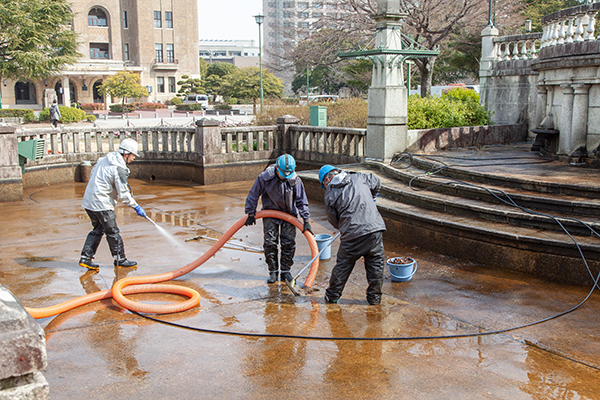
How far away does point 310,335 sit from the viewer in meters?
5.39

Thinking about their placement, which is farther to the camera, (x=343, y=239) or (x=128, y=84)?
(x=128, y=84)

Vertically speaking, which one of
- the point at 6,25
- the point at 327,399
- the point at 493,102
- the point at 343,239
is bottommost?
the point at 327,399

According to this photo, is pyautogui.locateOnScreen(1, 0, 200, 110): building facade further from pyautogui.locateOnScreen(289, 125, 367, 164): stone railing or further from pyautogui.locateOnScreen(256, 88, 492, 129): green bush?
pyautogui.locateOnScreen(256, 88, 492, 129): green bush

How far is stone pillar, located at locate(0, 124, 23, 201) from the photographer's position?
1268cm

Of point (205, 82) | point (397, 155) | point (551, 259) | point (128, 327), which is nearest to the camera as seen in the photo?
point (128, 327)

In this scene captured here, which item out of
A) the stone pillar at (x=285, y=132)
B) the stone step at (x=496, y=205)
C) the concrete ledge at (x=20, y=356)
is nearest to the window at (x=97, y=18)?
the stone pillar at (x=285, y=132)

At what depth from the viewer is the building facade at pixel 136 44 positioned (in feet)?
222

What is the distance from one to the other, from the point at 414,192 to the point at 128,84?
4712cm

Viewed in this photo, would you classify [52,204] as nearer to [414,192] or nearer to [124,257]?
[124,257]

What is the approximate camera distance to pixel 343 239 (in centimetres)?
605

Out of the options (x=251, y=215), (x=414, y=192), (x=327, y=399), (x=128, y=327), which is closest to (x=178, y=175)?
(x=414, y=192)

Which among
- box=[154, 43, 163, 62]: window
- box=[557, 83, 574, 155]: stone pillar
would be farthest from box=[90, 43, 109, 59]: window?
box=[557, 83, 574, 155]: stone pillar

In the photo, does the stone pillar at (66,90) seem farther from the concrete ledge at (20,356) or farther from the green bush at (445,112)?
the concrete ledge at (20,356)

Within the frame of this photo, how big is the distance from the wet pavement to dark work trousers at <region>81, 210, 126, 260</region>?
0.28m
